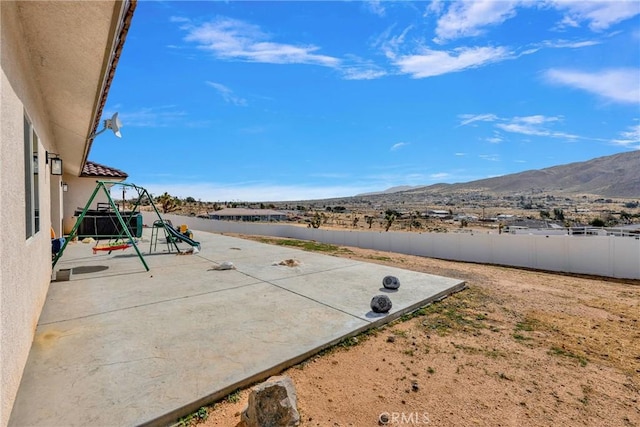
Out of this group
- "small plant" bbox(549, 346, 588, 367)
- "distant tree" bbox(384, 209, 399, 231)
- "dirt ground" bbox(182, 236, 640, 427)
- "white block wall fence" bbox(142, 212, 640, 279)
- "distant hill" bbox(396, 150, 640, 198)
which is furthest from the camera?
"distant hill" bbox(396, 150, 640, 198)

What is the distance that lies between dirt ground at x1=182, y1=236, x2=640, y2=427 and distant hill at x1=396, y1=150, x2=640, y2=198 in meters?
102

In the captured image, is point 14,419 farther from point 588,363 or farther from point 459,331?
point 588,363

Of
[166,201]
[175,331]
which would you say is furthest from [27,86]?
[166,201]

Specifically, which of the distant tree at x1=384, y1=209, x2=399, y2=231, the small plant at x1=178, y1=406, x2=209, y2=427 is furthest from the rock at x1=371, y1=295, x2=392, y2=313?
the distant tree at x1=384, y1=209, x2=399, y2=231

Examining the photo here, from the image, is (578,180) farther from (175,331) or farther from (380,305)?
(175,331)

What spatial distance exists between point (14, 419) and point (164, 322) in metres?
1.83

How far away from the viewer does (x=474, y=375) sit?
10.6ft

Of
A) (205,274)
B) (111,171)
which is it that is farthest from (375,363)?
(111,171)

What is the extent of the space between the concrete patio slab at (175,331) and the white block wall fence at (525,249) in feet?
25.9

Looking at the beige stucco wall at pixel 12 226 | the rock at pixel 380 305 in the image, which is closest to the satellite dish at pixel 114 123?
the beige stucco wall at pixel 12 226

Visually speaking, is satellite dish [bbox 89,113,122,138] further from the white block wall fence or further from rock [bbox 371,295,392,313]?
the white block wall fence

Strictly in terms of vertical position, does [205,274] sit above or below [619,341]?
above

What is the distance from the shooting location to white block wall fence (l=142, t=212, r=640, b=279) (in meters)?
10.5

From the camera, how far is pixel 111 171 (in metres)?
15.1
